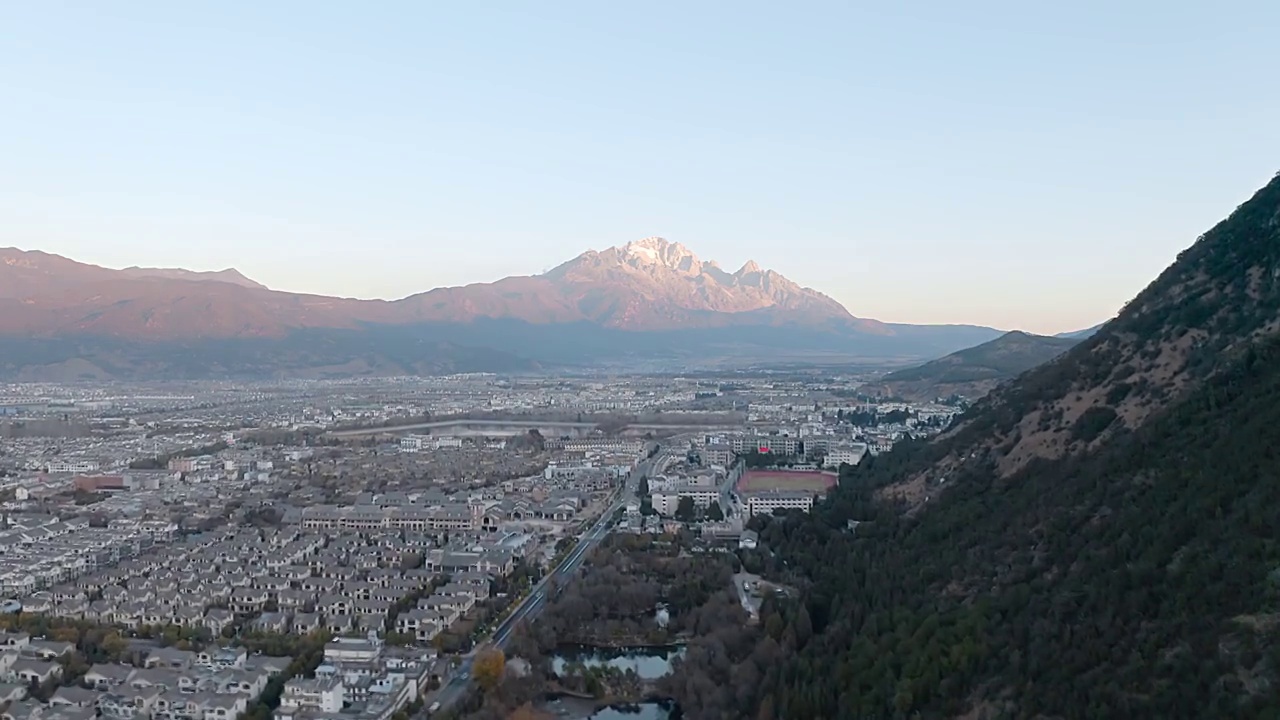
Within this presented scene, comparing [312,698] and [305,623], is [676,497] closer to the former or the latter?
[305,623]

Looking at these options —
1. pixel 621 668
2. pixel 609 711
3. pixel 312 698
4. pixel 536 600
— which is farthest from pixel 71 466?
pixel 609 711

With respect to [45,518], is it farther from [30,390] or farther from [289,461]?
[30,390]

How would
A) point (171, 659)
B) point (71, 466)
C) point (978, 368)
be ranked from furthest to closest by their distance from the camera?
point (978, 368) < point (71, 466) < point (171, 659)

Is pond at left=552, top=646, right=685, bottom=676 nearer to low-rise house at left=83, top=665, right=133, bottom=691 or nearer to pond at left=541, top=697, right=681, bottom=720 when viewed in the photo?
pond at left=541, top=697, right=681, bottom=720

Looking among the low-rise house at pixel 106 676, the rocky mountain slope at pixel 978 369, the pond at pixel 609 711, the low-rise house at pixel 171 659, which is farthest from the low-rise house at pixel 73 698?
the rocky mountain slope at pixel 978 369

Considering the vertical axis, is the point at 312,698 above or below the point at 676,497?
below

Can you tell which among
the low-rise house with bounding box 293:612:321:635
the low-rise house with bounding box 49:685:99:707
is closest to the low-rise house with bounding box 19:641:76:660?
the low-rise house with bounding box 49:685:99:707
